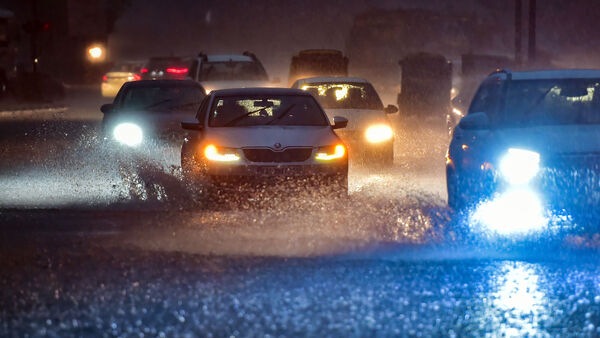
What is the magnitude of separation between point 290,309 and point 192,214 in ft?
18.9

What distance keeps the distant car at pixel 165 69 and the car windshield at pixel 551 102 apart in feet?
98.7

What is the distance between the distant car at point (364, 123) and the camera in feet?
65.7

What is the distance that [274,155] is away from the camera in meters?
14.6

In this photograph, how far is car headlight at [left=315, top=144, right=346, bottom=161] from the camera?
14.7 metres

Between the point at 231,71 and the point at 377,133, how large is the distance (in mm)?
8453

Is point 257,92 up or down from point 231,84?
down

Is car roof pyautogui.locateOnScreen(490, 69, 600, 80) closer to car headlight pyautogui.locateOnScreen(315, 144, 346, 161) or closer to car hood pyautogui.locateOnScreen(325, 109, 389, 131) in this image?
car headlight pyautogui.locateOnScreen(315, 144, 346, 161)

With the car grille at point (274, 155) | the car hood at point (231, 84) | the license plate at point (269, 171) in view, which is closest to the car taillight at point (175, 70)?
the car hood at point (231, 84)

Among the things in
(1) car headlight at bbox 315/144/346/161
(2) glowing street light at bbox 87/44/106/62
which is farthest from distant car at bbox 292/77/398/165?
(2) glowing street light at bbox 87/44/106/62

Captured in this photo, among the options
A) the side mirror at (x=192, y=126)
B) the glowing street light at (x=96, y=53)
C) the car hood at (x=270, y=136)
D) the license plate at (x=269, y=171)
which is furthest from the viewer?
the glowing street light at (x=96, y=53)

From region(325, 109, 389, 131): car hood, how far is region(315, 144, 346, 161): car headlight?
5.15 metres

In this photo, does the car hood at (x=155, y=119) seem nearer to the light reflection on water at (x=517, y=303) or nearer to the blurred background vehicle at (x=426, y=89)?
the light reflection on water at (x=517, y=303)

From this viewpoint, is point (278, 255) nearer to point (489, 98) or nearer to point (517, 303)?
point (517, 303)

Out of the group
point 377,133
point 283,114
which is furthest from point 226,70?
point 283,114
